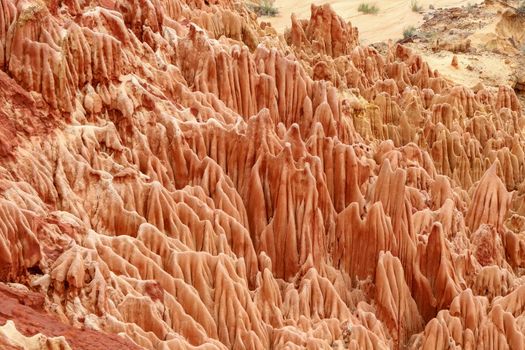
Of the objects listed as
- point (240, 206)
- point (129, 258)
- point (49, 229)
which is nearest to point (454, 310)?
point (240, 206)

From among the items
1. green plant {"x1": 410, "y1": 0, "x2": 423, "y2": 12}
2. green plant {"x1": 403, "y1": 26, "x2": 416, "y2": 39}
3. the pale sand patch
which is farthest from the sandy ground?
the pale sand patch

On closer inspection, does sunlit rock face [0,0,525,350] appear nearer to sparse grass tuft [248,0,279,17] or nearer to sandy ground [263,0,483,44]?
sandy ground [263,0,483,44]

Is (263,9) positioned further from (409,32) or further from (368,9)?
(409,32)

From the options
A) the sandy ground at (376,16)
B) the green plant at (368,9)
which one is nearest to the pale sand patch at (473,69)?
the sandy ground at (376,16)

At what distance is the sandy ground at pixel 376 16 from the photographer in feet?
82.9

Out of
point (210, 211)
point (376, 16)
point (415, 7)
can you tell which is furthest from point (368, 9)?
point (210, 211)

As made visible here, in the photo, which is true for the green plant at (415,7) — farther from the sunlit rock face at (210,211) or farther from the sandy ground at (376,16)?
the sunlit rock face at (210,211)

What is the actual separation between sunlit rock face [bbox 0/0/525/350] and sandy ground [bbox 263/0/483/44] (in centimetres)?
1465

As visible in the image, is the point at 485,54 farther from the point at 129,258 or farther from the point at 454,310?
the point at 129,258

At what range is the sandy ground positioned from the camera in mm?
25266

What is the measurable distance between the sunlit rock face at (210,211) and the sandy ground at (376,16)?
14.6 metres

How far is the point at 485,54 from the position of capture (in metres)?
19.7

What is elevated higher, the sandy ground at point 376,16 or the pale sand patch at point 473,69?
the pale sand patch at point 473,69

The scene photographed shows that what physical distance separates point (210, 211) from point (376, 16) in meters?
21.5
